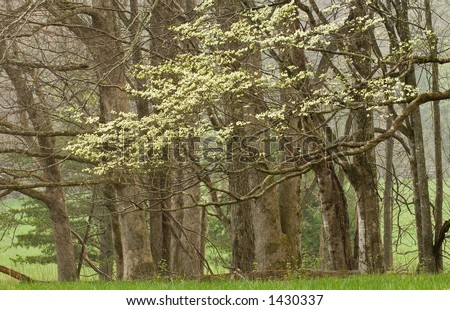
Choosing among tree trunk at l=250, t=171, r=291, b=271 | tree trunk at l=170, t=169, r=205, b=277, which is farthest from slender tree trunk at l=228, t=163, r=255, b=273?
tree trunk at l=170, t=169, r=205, b=277

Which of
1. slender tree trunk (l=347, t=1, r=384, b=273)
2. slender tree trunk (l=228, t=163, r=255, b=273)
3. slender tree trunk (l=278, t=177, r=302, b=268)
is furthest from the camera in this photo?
slender tree trunk (l=228, t=163, r=255, b=273)

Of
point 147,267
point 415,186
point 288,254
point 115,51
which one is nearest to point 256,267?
point 288,254

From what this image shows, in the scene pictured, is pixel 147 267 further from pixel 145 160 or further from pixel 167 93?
pixel 167 93

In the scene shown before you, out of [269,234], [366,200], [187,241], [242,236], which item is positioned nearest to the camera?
[366,200]

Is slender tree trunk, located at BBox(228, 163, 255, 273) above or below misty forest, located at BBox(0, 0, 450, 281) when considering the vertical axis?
below

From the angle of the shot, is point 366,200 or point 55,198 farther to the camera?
point 55,198

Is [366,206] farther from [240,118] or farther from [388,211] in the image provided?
[388,211]

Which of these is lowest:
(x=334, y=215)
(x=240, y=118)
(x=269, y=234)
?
Result: (x=269, y=234)

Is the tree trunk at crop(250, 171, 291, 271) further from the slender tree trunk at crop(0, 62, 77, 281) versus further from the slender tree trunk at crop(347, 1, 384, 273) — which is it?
the slender tree trunk at crop(0, 62, 77, 281)

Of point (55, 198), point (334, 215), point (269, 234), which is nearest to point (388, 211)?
point (334, 215)

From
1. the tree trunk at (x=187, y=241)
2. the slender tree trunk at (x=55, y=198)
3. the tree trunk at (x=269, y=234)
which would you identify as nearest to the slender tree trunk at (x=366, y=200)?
the tree trunk at (x=269, y=234)

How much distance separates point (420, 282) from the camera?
10.3 metres

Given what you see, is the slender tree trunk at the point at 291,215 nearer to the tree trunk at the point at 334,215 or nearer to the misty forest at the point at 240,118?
the misty forest at the point at 240,118

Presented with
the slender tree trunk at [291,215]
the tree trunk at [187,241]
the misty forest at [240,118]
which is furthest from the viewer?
the tree trunk at [187,241]
